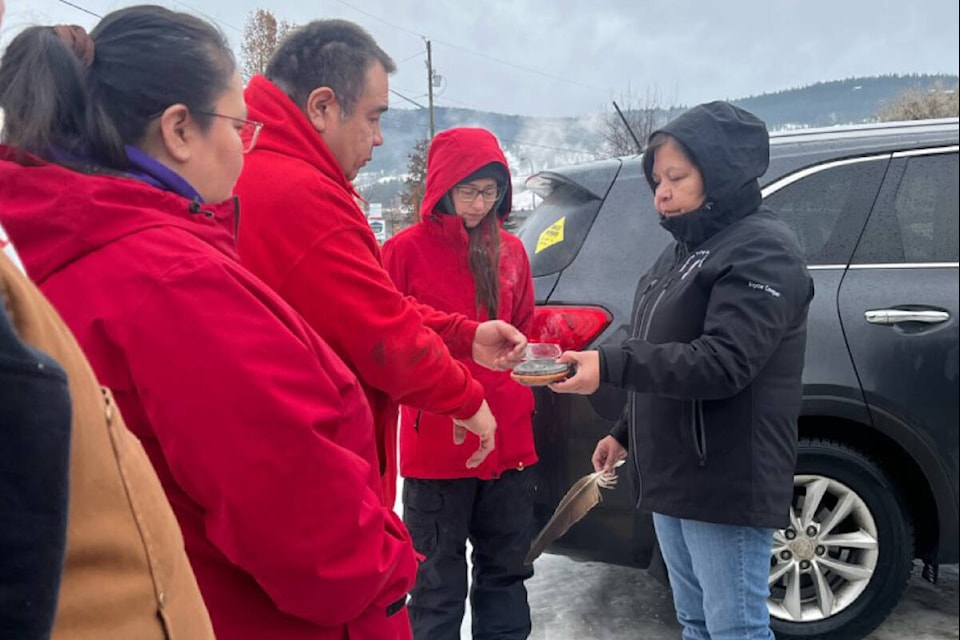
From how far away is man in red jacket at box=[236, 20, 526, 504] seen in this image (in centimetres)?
153

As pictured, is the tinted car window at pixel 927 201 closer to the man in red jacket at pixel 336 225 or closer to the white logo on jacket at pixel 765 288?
the white logo on jacket at pixel 765 288

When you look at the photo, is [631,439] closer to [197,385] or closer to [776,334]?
[776,334]

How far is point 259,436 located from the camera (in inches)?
39.5

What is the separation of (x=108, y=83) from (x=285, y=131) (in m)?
0.55


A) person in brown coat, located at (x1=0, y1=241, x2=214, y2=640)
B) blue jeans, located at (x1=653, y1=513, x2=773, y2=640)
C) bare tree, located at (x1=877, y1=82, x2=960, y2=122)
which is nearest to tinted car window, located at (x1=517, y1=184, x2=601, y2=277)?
blue jeans, located at (x1=653, y1=513, x2=773, y2=640)

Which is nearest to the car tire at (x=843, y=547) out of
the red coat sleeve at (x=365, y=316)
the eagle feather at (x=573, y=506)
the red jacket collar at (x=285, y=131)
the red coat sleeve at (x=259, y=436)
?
the eagle feather at (x=573, y=506)

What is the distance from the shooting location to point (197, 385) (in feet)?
3.20

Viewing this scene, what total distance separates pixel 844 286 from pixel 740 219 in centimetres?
106

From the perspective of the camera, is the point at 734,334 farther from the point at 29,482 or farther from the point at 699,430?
the point at 29,482

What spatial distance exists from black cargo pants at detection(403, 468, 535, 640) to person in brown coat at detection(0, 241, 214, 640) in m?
1.76

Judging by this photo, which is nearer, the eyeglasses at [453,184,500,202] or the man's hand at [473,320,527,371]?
the man's hand at [473,320,527,371]

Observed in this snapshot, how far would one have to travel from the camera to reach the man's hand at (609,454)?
2381mm

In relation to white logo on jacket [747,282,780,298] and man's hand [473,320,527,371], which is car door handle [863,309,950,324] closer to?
white logo on jacket [747,282,780,298]

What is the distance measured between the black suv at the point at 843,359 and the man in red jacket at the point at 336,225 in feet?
3.30
